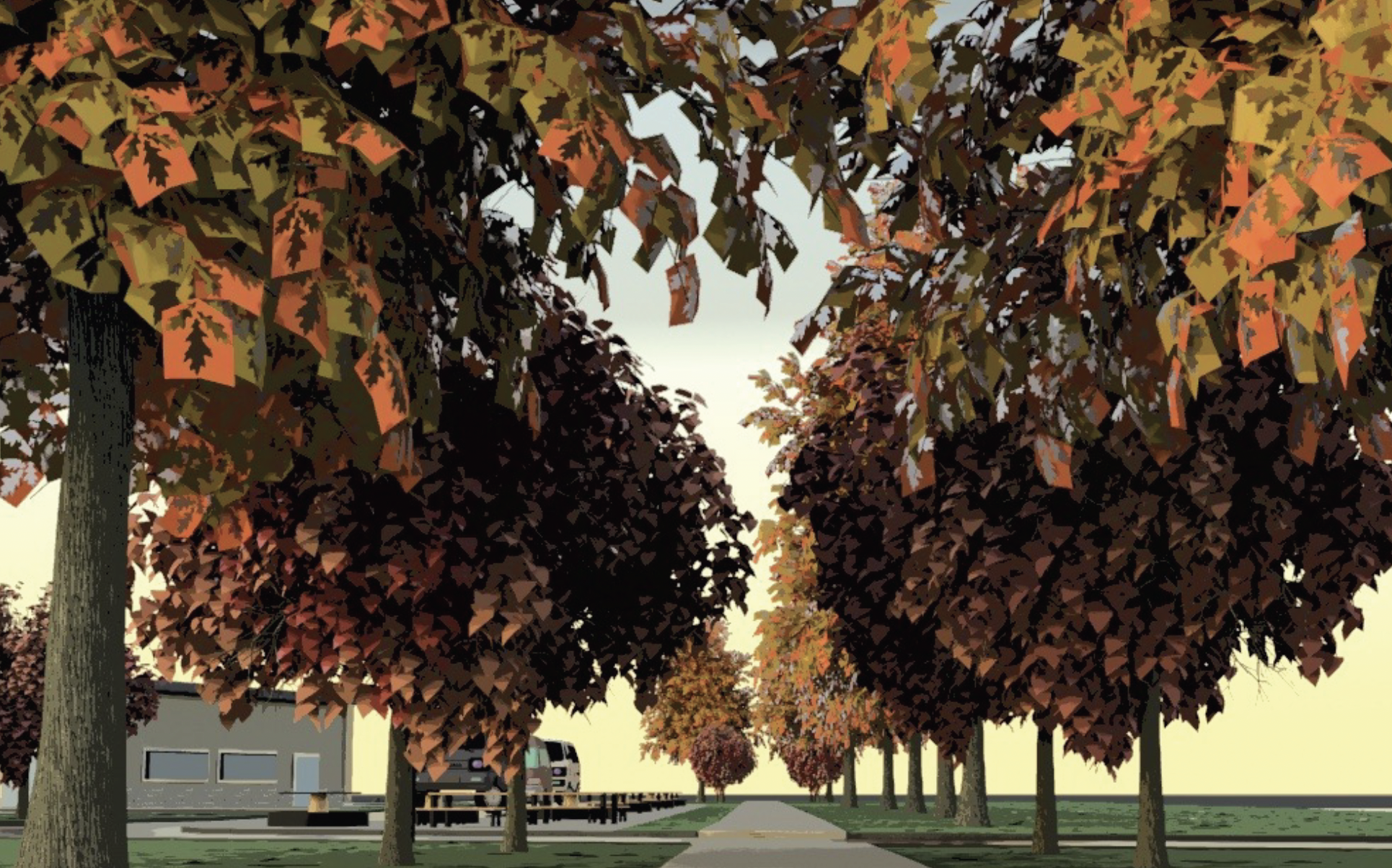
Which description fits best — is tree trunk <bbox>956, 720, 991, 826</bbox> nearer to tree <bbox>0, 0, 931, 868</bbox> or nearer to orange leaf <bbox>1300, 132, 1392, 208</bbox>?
tree <bbox>0, 0, 931, 868</bbox>

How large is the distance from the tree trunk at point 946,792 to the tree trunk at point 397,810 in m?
23.9

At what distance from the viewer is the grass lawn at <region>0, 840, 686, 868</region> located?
2056 cm

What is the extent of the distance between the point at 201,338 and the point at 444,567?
258 inches

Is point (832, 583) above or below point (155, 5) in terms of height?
below

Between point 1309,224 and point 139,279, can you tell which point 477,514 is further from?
point 1309,224

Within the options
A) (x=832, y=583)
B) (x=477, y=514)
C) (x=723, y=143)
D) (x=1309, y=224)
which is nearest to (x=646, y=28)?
(x=723, y=143)

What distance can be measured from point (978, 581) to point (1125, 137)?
7.62 meters

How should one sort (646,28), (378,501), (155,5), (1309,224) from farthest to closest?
(378,501)
(646,28)
(155,5)
(1309,224)

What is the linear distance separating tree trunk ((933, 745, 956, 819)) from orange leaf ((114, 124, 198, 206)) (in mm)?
36257

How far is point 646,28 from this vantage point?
6.88 metres

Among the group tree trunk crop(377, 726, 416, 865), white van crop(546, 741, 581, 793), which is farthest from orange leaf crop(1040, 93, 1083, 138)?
white van crop(546, 741, 581, 793)

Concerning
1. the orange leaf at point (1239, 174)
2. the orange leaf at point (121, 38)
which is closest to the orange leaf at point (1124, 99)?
the orange leaf at point (1239, 174)

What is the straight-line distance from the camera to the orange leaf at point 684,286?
6.77 metres

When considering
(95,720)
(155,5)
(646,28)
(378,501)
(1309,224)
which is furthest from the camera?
(378,501)
